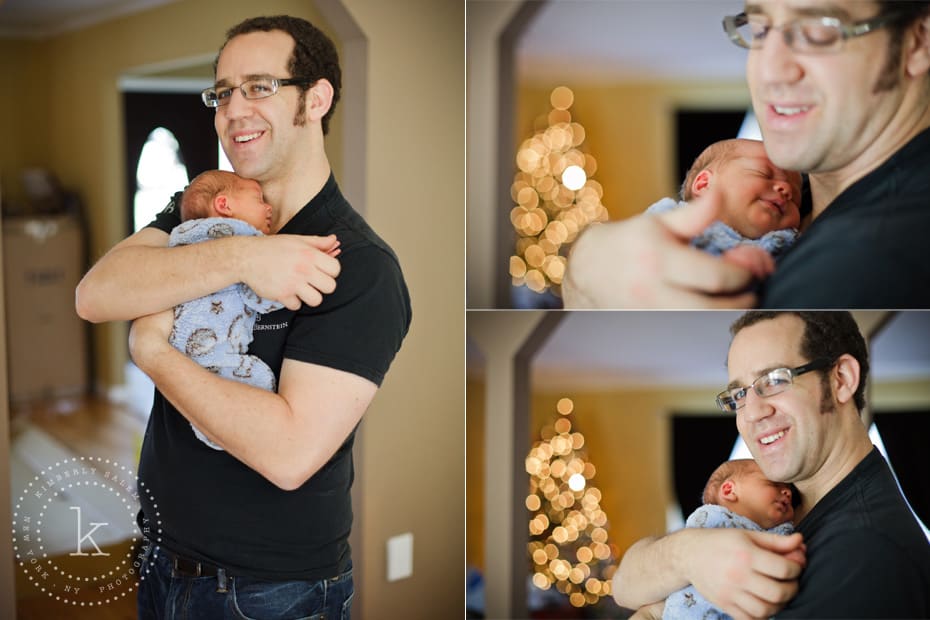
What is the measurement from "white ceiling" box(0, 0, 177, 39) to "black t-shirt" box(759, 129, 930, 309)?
1.31 m

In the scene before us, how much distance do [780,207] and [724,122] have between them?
20 centimetres

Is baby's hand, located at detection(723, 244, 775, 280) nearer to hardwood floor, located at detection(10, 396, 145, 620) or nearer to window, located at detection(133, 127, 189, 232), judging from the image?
window, located at detection(133, 127, 189, 232)

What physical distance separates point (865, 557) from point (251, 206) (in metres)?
1.30

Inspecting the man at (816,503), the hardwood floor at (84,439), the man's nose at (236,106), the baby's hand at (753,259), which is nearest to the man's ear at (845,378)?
the man at (816,503)

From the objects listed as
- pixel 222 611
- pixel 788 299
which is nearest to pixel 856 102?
pixel 788 299

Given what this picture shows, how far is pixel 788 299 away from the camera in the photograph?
6.05 feet

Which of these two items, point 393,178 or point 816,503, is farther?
point 393,178

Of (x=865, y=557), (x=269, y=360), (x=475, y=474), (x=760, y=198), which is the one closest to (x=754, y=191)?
(x=760, y=198)

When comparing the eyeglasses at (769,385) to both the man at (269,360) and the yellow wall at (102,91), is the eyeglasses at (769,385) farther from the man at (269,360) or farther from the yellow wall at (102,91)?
the yellow wall at (102,91)

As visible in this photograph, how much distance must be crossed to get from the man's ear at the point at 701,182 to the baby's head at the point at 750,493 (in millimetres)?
528

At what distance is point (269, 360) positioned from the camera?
1772mm

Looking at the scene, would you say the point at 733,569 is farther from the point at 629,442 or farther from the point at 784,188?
the point at 784,188

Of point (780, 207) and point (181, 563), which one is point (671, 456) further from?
point (181, 563)

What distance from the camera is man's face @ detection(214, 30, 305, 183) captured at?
6.07 ft
